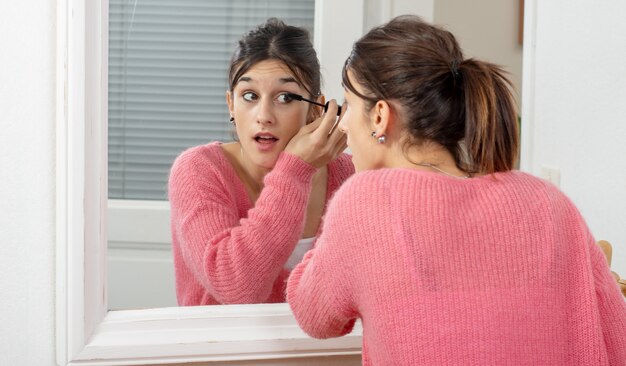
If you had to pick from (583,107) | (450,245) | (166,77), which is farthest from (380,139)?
(583,107)

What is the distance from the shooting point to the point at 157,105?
39.4 inches

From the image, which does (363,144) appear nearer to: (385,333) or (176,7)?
(385,333)

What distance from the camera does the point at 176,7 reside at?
0.98 m

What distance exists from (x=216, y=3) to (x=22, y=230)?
385mm

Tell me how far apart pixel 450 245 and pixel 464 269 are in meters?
0.03

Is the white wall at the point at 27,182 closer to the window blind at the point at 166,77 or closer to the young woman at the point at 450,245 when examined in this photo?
the window blind at the point at 166,77

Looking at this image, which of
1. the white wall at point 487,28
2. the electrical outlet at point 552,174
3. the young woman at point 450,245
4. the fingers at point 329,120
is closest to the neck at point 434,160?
the young woman at point 450,245

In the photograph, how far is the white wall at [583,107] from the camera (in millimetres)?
1070

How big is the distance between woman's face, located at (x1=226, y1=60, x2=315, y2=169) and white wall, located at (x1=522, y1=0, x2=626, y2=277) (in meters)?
0.38

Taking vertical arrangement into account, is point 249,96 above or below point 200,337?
above

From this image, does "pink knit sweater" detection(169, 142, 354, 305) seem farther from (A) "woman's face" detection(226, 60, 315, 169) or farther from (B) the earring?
(B) the earring

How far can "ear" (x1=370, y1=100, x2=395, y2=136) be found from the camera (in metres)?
0.81

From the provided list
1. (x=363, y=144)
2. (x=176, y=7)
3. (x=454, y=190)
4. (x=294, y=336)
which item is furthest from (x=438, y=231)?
(x=176, y=7)

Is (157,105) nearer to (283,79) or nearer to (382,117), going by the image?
(283,79)
